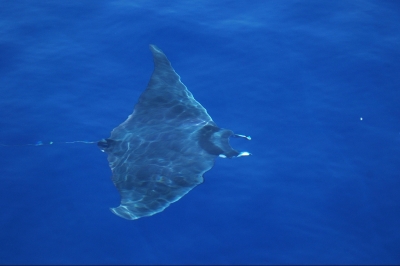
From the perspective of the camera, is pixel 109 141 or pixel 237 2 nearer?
pixel 109 141

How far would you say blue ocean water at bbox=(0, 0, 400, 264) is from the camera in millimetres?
7535

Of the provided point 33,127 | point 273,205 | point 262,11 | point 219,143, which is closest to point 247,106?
point 219,143

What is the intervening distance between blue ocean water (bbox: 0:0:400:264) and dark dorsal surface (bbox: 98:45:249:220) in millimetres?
491

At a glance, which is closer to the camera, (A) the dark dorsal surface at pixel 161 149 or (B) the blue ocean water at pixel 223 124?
(B) the blue ocean water at pixel 223 124

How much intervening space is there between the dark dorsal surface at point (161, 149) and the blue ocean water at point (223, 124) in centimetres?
49

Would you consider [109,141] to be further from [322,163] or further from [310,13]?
[310,13]

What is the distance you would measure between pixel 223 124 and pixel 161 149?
6.77 feet

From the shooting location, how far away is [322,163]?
8789mm

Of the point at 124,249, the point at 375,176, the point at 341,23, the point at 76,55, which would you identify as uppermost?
the point at 341,23

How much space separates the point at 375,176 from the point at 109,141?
629 cm

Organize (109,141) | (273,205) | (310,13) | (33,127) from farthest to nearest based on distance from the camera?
1. (310,13)
2. (33,127)
3. (109,141)
4. (273,205)

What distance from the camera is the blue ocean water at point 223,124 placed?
7.54 m

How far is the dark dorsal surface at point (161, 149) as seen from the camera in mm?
7762

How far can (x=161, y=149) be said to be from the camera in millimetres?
8523
